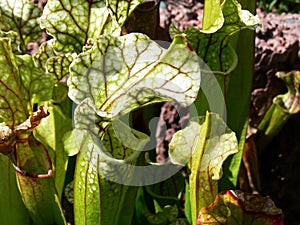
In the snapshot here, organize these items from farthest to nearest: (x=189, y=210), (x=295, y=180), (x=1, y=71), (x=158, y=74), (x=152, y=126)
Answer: (x=295, y=180), (x=152, y=126), (x=189, y=210), (x=1, y=71), (x=158, y=74)

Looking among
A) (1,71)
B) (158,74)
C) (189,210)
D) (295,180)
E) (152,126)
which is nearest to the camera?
(158,74)

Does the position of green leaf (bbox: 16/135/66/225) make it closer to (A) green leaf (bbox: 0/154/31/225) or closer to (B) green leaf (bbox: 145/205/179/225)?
(A) green leaf (bbox: 0/154/31/225)

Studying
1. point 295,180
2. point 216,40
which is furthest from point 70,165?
point 295,180

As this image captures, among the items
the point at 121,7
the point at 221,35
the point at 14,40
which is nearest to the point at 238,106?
the point at 221,35

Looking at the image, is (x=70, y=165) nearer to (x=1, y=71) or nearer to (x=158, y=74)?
(x=1, y=71)

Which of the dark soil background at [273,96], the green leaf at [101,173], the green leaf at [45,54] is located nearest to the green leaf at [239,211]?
the green leaf at [101,173]

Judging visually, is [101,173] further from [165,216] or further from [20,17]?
[20,17]
